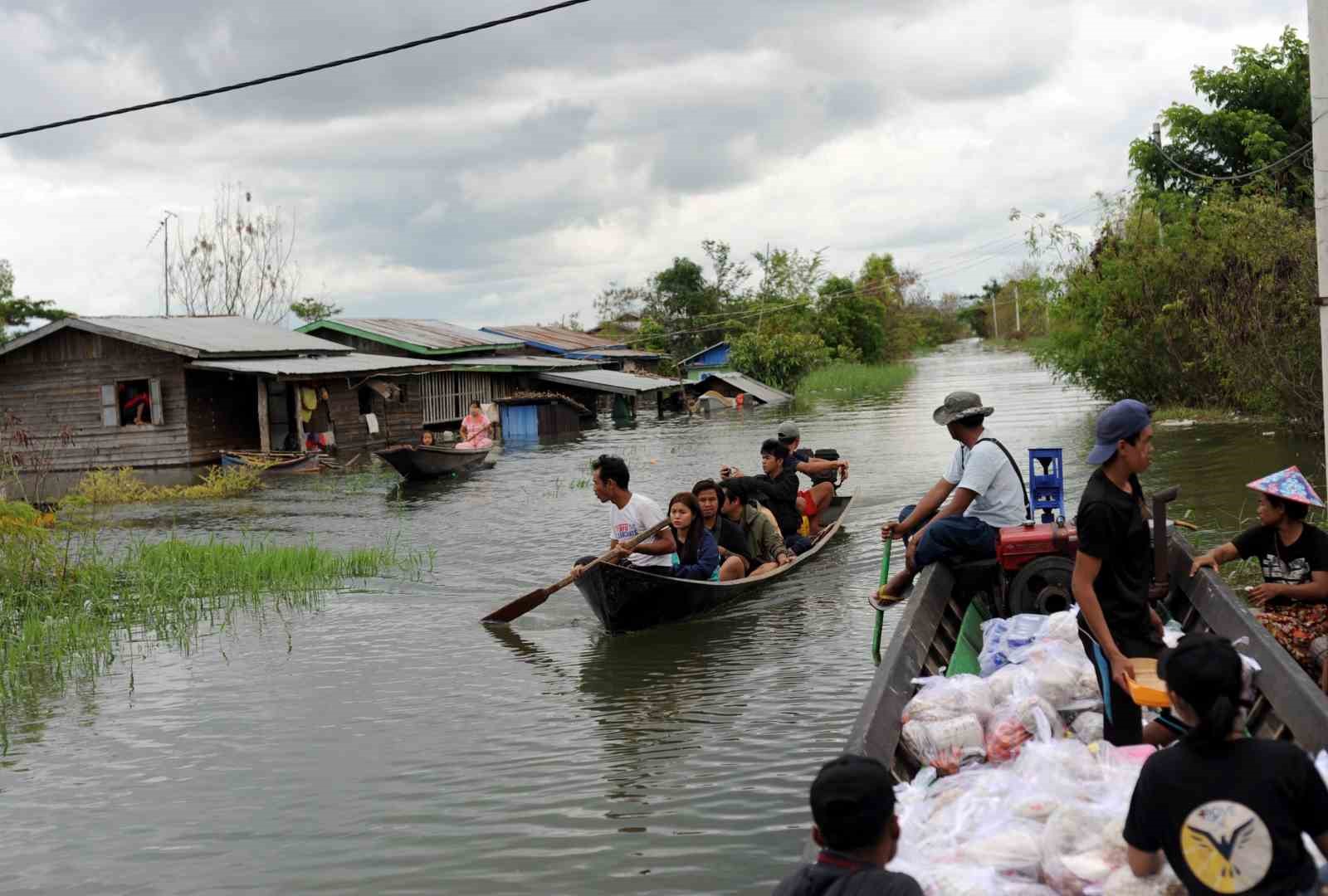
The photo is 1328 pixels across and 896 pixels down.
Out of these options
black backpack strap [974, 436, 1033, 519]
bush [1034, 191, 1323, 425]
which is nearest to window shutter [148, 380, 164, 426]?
bush [1034, 191, 1323, 425]

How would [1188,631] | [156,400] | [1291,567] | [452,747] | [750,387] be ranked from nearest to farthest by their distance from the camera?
[1291,567], [1188,631], [452,747], [156,400], [750,387]

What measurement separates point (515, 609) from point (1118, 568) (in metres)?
7.03

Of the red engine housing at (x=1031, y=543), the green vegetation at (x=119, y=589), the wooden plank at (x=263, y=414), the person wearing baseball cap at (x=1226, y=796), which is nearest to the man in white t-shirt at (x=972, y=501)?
the red engine housing at (x=1031, y=543)

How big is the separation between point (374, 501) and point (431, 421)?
1369 cm

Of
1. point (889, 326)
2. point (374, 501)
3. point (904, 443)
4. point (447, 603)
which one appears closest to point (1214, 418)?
point (904, 443)

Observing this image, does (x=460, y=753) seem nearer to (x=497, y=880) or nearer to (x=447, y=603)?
(x=497, y=880)

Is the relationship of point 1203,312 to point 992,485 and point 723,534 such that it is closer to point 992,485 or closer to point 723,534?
point 723,534

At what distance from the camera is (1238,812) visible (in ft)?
9.68

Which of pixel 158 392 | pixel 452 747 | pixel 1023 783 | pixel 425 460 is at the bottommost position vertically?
pixel 452 747

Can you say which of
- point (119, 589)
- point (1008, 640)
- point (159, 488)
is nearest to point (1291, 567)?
point (1008, 640)

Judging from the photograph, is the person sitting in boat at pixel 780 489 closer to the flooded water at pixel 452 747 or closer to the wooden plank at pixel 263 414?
the flooded water at pixel 452 747

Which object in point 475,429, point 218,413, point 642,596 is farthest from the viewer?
point 475,429

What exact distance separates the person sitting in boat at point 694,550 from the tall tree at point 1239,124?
69.5 ft

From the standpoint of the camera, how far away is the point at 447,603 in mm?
12281
